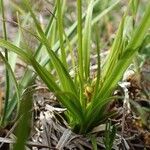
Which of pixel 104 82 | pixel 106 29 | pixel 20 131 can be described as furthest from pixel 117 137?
pixel 106 29

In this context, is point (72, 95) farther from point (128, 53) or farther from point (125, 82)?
point (125, 82)

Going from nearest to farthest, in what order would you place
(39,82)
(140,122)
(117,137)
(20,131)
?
(20,131), (117,137), (140,122), (39,82)

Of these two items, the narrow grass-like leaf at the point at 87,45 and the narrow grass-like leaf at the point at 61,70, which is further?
the narrow grass-like leaf at the point at 87,45

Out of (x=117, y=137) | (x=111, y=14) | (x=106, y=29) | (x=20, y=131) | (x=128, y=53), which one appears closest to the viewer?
(x=20, y=131)

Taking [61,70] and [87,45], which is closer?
[61,70]

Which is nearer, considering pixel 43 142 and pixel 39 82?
pixel 43 142

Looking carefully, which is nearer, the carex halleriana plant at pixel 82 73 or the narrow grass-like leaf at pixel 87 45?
the carex halleriana plant at pixel 82 73

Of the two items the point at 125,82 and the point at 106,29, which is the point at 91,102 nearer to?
the point at 125,82

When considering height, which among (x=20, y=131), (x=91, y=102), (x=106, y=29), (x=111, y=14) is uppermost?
(x=111, y=14)

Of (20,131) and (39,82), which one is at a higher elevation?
(39,82)

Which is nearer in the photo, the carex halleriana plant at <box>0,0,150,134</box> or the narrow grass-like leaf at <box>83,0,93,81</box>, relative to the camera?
the carex halleriana plant at <box>0,0,150,134</box>

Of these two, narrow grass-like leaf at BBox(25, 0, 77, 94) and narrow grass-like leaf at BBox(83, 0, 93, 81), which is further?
narrow grass-like leaf at BBox(83, 0, 93, 81)
